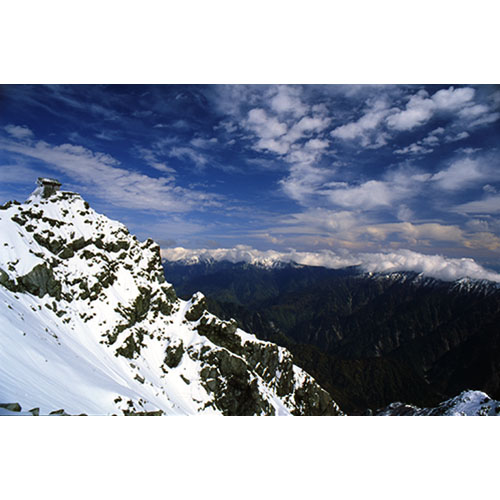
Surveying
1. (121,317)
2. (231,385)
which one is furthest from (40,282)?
(231,385)

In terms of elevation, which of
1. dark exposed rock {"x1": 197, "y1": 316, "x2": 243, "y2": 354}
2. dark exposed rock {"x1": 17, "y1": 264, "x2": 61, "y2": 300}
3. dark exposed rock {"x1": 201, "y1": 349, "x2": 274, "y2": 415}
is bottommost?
dark exposed rock {"x1": 201, "y1": 349, "x2": 274, "y2": 415}

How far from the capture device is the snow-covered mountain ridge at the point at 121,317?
74.9ft

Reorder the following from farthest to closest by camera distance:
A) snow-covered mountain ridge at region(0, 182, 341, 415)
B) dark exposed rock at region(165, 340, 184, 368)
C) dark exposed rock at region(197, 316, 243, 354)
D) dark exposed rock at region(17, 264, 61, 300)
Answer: dark exposed rock at region(197, 316, 243, 354) → dark exposed rock at region(165, 340, 184, 368) → dark exposed rock at region(17, 264, 61, 300) → snow-covered mountain ridge at region(0, 182, 341, 415)

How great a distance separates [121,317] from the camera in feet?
106

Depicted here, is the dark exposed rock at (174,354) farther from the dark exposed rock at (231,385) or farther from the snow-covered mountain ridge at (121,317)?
the dark exposed rock at (231,385)

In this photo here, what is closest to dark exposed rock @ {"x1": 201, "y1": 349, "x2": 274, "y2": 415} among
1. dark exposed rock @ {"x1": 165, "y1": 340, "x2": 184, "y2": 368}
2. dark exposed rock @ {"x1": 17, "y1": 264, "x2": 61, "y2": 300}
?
dark exposed rock @ {"x1": 165, "y1": 340, "x2": 184, "y2": 368}

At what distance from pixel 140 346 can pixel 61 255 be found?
15.0 meters

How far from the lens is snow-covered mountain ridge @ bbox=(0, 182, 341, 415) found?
22828 millimetres

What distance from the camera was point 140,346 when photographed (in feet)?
106

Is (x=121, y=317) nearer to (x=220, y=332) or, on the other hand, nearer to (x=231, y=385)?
(x=220, y=332)

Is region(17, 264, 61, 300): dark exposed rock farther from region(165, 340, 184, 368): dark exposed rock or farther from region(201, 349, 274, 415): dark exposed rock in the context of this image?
region(201, 349, 274, 415): dark exposed rock

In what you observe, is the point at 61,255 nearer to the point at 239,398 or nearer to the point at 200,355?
the point at 200,355

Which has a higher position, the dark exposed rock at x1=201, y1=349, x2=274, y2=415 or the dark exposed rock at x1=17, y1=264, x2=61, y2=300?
the dark exposed rock at x1=17, y1=264, x2=61, y2=300
